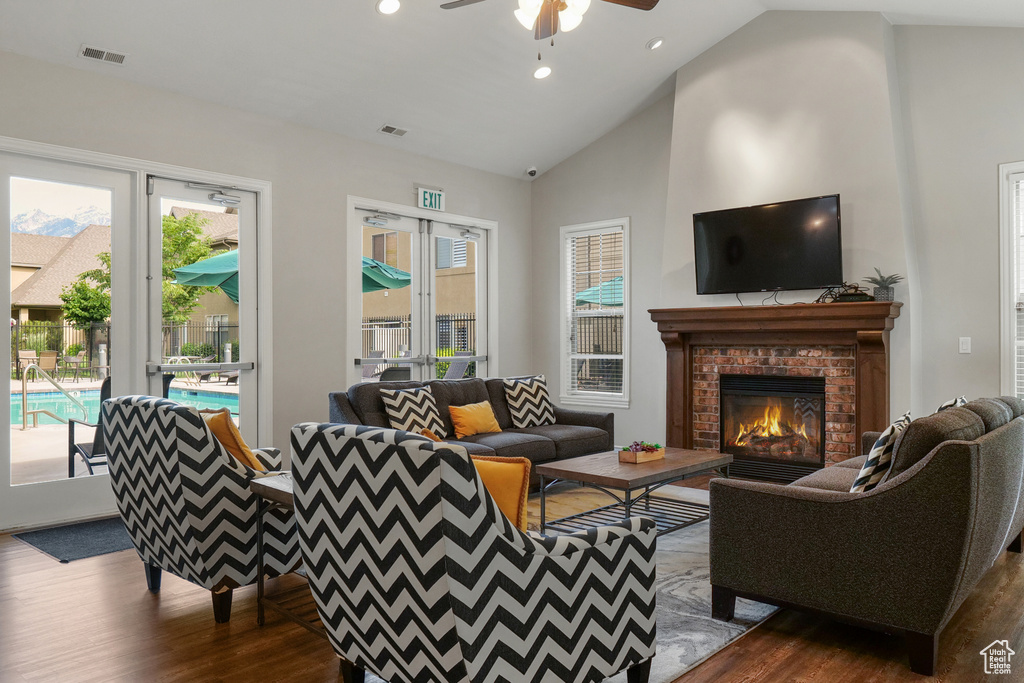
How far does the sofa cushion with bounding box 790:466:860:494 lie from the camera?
320 centimetres

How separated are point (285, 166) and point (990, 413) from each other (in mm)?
4870

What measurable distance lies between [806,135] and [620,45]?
1.59 metres

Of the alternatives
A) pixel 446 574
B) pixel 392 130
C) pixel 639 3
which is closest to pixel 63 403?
pixel 392 130

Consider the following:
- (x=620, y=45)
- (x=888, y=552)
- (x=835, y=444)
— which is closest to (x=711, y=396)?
(x=835, y=444)

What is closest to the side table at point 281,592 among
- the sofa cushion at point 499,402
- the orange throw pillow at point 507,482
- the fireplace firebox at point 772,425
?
the orange throw pillow at point 507,482

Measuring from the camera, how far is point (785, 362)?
560 centimetres

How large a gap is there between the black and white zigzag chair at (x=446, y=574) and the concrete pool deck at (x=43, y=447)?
3.21 m

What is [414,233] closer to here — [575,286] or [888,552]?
[575,286]

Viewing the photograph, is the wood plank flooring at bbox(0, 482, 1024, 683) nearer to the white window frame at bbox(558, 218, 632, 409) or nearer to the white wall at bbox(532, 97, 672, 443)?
the white wall at bbox(532, 97, 672, 443)

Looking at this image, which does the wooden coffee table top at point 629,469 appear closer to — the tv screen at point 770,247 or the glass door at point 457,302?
the tv screen at point 770,247

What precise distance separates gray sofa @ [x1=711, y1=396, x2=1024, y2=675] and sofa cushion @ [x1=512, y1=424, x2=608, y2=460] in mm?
2560

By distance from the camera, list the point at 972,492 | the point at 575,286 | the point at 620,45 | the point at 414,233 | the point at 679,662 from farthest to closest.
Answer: the point at 575,286, the point at 414,233, the point at 620,45, the point at 679,662, the point at 972,492

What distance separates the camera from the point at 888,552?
2.43 meters

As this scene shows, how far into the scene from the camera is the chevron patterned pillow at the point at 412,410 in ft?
16.2
